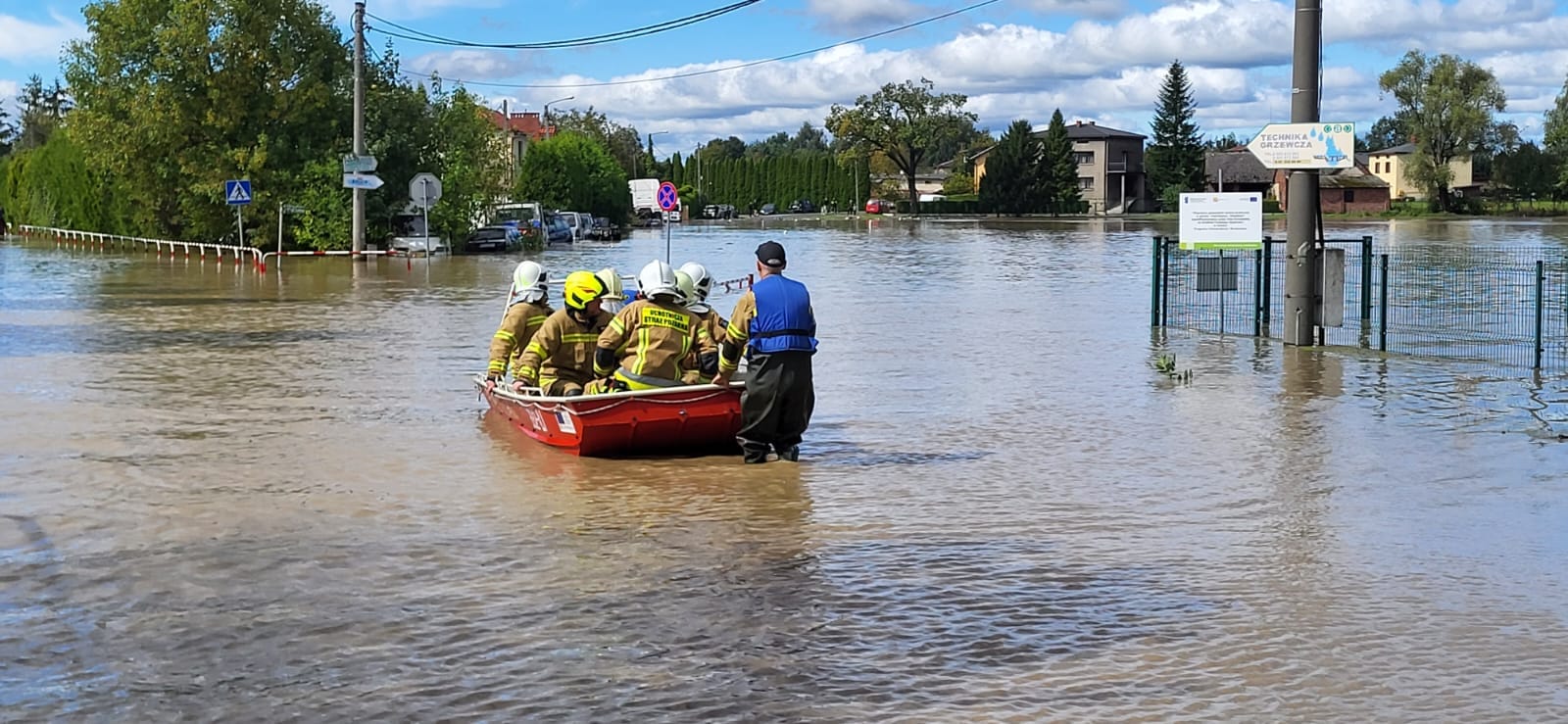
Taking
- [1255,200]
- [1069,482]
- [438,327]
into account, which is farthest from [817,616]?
[438,327]

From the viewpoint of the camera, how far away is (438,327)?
24.7 meters

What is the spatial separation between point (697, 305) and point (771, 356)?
111cm

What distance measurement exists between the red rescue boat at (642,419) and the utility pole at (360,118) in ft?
119

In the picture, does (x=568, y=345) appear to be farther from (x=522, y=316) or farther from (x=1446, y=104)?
(x=1446, y=104)

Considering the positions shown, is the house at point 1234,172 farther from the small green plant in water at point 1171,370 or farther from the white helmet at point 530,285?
the white helmet at point 530,285

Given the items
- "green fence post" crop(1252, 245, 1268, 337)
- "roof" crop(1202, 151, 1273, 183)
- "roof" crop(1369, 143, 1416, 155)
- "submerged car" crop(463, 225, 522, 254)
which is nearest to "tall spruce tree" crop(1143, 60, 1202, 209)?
"roof" crop(1202, 151, 1273, 183)

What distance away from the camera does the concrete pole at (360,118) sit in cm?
4706

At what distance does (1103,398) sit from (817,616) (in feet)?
29.1

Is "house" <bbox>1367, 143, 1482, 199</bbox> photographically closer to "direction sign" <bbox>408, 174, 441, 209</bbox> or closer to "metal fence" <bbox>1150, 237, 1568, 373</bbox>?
"direction sign" <bbox>408, 174, 441, 209</bbox>

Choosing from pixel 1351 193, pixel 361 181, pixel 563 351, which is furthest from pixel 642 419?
pixel 1351 193

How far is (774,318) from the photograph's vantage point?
11.7 m

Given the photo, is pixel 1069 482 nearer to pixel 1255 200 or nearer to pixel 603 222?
pixel 1255 200

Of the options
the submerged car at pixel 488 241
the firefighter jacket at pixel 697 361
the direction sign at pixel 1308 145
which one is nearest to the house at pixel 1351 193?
the submerged car at pixel 488 241

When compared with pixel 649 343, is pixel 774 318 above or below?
above
